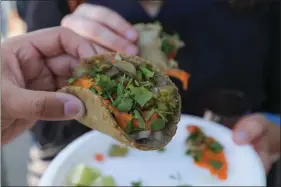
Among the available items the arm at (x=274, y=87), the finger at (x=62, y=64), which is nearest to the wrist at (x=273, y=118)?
the arm at (x=274, y=87)

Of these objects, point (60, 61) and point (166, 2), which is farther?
point (166, 2)

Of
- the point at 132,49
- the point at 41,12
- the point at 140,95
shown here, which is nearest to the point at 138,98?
the point at 140,95

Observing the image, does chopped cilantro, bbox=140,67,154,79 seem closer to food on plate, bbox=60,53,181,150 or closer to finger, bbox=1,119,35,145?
food on plate, bbox=60,53,181,150

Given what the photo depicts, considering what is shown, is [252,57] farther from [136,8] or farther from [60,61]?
[60,61]

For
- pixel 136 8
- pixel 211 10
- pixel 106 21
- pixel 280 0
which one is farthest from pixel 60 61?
pixel 280 0

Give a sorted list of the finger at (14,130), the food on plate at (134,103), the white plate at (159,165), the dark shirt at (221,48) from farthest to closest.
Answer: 1. the dark shirt at (221,48)
2. the white plate at (159,165)
3. the finger at (14,130)
4. the food on plate at (134,103)

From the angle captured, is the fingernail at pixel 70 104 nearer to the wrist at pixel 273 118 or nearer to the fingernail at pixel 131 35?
the fingernail at pixel 131 35
